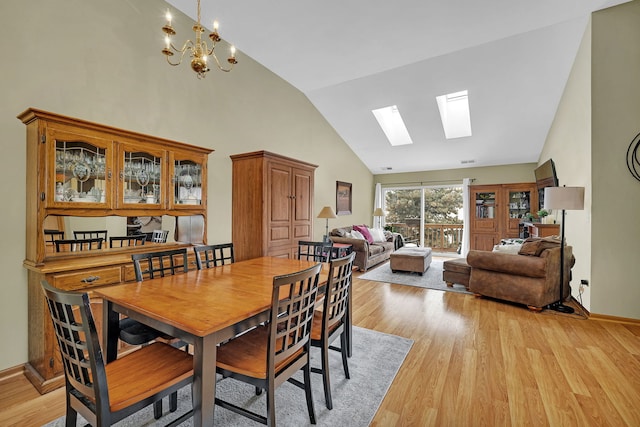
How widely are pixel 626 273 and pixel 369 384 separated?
3283mm

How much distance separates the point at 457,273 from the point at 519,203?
3.90m

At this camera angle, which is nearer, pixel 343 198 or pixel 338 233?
pixel 338 233

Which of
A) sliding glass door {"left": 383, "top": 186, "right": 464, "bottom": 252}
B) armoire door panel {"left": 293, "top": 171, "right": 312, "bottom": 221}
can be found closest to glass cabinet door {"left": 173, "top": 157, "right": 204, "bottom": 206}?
armoire door panel {"left": 293, "top": 171, "right": 312, "bottom": 221}

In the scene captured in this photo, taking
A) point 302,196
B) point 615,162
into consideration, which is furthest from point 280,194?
point 615,162

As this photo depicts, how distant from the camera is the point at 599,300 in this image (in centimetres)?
322

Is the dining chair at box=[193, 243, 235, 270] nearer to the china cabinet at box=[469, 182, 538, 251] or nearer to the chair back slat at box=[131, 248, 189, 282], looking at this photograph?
the chair back slat at box=[131, 248, 189, 282]

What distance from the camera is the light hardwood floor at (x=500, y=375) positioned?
172cm

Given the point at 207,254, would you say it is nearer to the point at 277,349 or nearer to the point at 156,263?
the point at 156,263

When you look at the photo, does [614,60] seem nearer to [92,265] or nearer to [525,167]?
[525,167]

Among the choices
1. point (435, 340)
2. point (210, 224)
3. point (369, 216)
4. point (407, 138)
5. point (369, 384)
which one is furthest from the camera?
point (369, 216)

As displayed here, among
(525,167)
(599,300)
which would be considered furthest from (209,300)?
(525,167)

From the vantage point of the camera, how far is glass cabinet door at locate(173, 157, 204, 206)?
2.89 meters

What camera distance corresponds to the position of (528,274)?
346 centimetres

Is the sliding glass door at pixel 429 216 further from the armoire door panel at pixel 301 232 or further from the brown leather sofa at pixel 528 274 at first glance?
the armoire door panel at pixel 301 232
